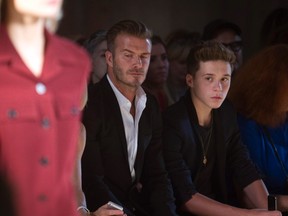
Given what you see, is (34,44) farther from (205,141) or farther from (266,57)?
(266,57)

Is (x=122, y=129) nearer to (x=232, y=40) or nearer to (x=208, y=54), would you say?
(x=208, y=54)

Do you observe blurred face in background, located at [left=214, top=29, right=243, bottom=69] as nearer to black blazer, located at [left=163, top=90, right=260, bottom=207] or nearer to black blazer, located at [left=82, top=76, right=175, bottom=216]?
black blazer, located at [left=163, top=90, right=260, bottom=207]

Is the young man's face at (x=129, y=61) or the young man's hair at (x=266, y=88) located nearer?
the young man's face at (x=129, y=61)

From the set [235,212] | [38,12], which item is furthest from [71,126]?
[235,212]

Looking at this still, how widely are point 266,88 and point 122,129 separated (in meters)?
0.86

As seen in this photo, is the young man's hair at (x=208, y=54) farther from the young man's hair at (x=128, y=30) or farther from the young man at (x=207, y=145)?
the young man's hair at (x=128, y=30)

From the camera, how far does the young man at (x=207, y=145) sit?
274cm

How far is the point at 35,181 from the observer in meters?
1.20

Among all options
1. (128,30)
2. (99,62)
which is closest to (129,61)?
(128,30)

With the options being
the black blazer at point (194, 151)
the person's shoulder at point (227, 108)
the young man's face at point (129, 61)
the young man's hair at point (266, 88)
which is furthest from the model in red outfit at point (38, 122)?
the young man's hair at point (266, 88)

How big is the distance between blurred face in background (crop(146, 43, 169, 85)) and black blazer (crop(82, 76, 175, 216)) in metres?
0.89

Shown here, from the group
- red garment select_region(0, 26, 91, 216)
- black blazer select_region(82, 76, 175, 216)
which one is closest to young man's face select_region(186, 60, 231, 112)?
black blazer select_region(82, 76, 175, 216)

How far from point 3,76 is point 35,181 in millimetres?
183

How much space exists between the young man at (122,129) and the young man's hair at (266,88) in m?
0.64
